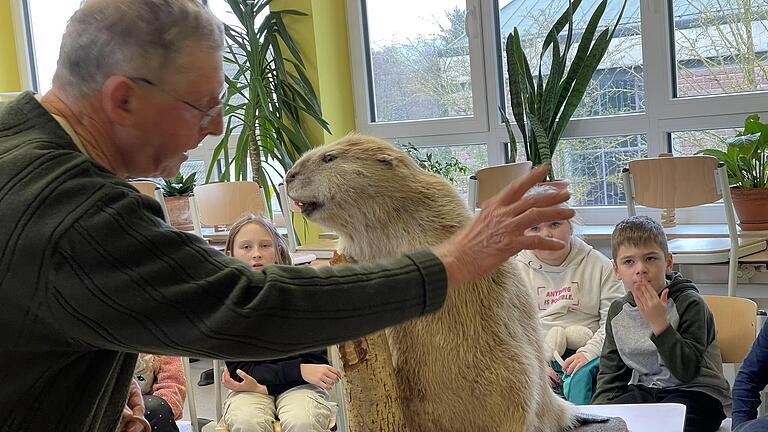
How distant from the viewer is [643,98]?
390cm

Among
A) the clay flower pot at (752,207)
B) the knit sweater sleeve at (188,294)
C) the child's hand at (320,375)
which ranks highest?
the knit sweater sleeve at (188,294)

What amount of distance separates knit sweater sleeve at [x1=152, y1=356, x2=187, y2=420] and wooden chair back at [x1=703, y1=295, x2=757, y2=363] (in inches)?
64.1

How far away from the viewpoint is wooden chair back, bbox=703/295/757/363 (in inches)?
94.0

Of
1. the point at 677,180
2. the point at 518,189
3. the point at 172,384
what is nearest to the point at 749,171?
the point at 677,180

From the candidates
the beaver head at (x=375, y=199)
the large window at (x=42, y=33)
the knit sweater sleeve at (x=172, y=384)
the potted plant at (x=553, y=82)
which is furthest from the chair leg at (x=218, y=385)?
the large window at (x=42, y=33)

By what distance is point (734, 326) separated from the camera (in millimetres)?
2418

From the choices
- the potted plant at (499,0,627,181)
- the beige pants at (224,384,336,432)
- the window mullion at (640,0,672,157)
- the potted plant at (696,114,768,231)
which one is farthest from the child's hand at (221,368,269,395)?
the window mullion at (640,0,672,157)

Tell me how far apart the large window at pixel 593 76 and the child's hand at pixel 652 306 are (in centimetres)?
178

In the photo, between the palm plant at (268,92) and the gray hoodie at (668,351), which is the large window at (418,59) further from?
the gray hoodie at (668,351)

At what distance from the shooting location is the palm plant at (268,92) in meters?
4.39

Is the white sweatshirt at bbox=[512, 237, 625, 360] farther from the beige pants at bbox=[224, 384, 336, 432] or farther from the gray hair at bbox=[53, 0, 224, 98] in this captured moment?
the gray hair at bbox=[53, 0, 224, 98]

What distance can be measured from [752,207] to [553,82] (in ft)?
3.28

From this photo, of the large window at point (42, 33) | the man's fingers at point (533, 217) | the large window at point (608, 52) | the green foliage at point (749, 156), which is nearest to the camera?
the man's fingers at point (533, 217)

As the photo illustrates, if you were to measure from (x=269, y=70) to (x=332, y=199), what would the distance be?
11.3 feet
